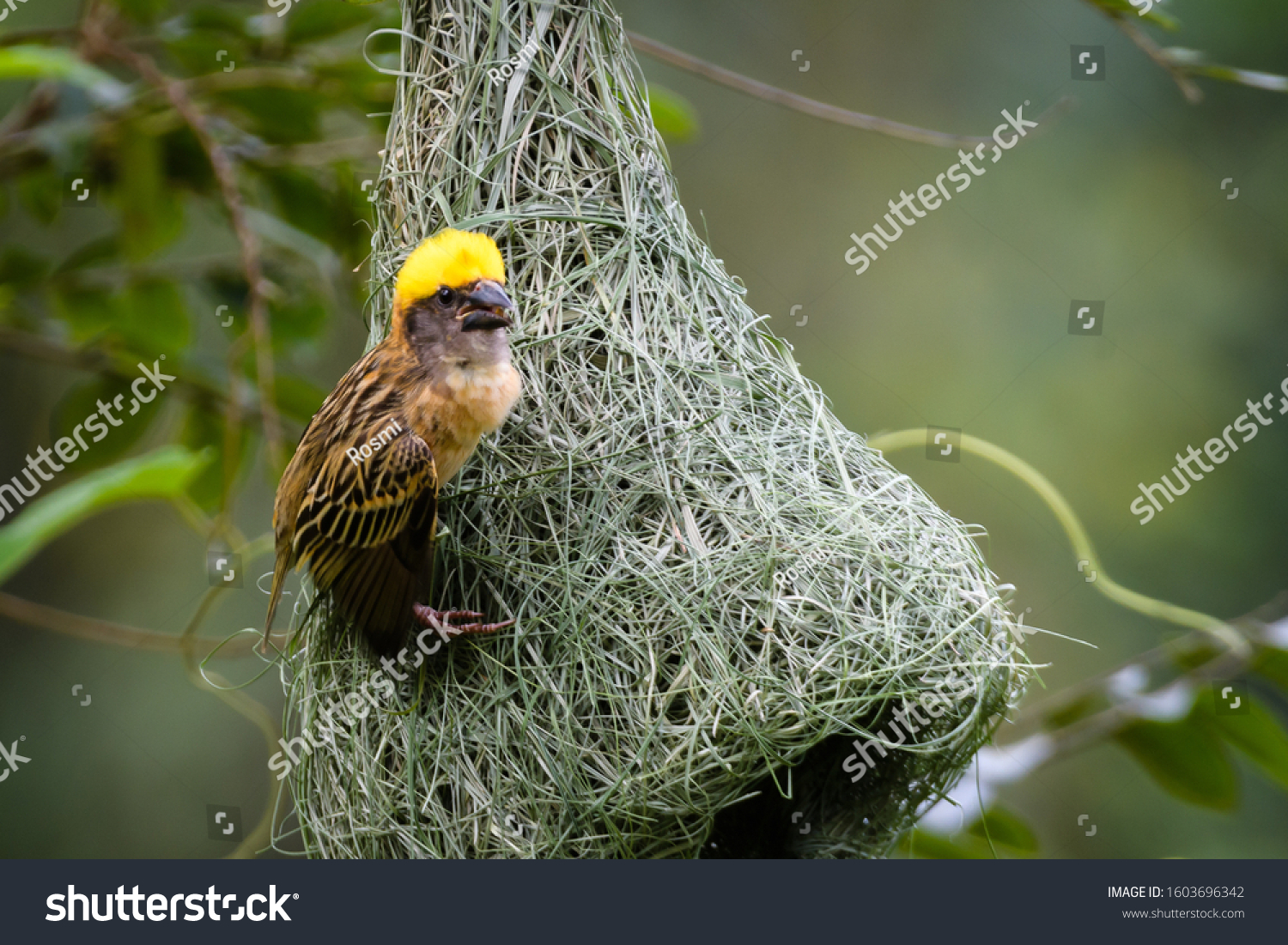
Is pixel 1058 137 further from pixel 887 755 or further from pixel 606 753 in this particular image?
pixel 606 753

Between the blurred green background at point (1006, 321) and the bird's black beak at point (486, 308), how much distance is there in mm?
1886

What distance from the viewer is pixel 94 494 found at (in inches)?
56.2

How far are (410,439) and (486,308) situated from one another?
23cm

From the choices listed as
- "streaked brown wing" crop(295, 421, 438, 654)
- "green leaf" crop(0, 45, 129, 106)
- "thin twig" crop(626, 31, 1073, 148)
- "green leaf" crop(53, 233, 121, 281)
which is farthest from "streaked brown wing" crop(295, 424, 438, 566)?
"green leaf" crop(53, 233, 121, 281)

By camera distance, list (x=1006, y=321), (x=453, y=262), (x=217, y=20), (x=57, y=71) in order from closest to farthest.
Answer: (x=453, y=262) → (x=57, y=71) → (x=217, y=20) → (x=1006, y=321)

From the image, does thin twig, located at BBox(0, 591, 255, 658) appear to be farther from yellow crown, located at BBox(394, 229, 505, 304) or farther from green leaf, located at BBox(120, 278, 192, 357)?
yellow crown, located at BBox(394, 229, 505, 304)

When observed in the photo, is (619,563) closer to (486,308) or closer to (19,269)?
(486,308)

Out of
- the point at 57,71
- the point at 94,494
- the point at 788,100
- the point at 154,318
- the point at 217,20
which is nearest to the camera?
the point at 94,494

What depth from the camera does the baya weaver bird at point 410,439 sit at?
1.68 metres

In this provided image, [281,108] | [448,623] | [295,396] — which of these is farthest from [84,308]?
[448,623]

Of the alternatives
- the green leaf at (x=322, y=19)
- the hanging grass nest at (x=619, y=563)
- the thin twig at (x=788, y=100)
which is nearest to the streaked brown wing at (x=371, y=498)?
the hanging grass nest at (x=619, y=563)

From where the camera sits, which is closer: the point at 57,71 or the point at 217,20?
the point at 57,71

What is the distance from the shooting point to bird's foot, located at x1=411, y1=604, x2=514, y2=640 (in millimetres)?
1688

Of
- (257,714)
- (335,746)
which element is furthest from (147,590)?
(335,746)
